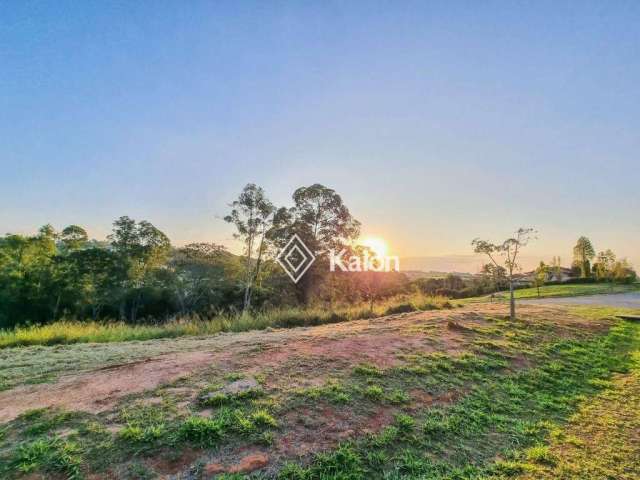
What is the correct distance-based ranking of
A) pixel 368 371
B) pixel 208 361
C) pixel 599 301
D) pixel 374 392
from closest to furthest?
pixel 374 392
pixel 368 371
pixel 208 361
pixel 599 301

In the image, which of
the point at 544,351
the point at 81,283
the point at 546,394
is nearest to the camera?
the point at 546,394

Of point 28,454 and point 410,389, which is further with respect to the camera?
point 410,389

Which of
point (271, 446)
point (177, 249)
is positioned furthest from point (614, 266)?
point (177, 249)

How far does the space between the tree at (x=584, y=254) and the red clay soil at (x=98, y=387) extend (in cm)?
4907

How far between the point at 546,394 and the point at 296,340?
4.07m

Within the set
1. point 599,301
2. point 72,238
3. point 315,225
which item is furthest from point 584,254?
point 72,238

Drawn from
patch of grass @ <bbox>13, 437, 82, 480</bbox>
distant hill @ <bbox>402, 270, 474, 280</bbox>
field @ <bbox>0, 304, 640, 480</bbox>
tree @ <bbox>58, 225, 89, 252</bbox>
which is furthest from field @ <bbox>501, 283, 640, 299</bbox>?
tree @ <bbox>58, 225, 89, 252</bbox>

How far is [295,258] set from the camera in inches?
945

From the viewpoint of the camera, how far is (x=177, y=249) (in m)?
32.4

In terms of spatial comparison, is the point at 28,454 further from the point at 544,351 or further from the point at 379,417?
the point at 544,351

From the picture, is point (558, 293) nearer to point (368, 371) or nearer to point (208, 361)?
point (368, 371)

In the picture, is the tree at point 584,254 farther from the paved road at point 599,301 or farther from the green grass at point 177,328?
the green grass at point 177,328

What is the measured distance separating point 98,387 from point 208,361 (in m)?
1.37

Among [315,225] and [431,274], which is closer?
[315,225]
